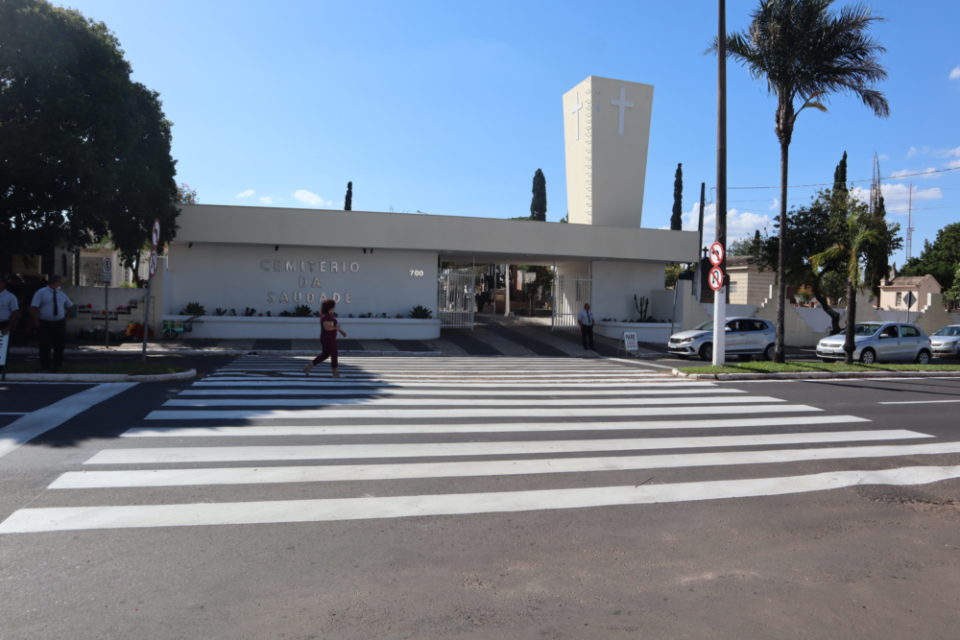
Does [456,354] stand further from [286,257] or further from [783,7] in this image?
[783,7]

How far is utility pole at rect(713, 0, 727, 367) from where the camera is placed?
1734 cm

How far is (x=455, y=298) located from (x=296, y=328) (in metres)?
6.39

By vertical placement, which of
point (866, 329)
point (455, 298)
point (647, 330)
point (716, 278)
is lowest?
point (647, 330)

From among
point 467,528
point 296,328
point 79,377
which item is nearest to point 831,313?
point 296,328

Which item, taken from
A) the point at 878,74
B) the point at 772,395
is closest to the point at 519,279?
the point at 878,74

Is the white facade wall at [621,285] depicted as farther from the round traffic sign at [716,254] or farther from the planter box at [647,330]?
the round traffic sign at [716,254]

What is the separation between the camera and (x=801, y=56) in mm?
17859

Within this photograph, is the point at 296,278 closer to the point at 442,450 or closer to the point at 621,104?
the point at 621,104

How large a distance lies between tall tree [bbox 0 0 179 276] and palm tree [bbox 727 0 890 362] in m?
16.6

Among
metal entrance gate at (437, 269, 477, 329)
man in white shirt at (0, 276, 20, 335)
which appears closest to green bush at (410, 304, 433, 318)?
metal entrance gate at (437, 269, 477, 329)

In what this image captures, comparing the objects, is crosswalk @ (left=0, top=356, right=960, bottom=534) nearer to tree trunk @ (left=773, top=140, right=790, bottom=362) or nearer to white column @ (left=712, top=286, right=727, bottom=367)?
white column @ (left=712, top=286, right=727, bottom=367)

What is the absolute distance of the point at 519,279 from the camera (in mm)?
48750

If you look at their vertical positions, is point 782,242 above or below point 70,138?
below

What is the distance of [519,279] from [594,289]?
68.3 feet
